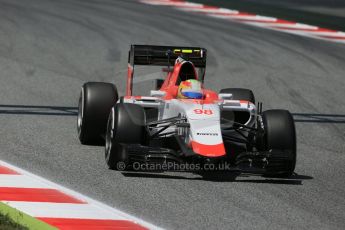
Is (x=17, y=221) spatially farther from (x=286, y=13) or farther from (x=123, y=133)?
(x=286, y=13)

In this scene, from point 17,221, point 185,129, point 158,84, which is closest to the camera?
point 17,221

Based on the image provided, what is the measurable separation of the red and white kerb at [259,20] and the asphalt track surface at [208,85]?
2.04 ft

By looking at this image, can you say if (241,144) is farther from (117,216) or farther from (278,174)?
(117,216)

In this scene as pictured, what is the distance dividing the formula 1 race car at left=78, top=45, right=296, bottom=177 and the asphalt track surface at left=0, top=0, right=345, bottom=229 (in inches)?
8.8

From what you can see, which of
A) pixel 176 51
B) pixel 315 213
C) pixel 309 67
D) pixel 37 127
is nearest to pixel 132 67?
pixel 176 51

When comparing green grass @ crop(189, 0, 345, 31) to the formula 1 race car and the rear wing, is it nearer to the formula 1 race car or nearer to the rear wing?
the rear wing

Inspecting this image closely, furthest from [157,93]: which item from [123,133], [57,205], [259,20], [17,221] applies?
[259,20]

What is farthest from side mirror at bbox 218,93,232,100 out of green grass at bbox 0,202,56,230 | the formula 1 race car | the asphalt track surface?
green grass at bbox 0,202,56,230

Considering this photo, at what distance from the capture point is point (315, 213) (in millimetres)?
10031

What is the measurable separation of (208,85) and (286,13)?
28.1ft

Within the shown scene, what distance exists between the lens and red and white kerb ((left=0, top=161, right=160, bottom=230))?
29.8 ft

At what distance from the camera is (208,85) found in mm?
18969

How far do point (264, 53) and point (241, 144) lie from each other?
969 centimetres

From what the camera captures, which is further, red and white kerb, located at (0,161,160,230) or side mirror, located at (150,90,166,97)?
side mirror, located at (150,90,166,97)
